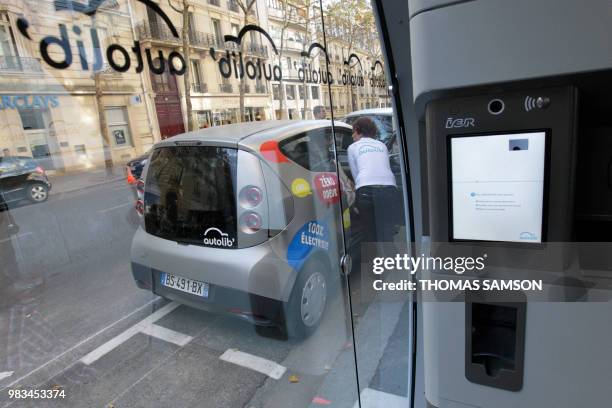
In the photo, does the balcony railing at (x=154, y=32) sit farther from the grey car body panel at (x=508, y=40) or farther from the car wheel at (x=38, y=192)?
the grey car body panel at (x=508, y=40)

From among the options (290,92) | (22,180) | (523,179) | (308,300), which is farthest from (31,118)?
(308,300)

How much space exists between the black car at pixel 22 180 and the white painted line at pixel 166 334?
0.60m

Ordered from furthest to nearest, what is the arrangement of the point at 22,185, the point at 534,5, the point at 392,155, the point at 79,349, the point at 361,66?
the point at 361,66
the point at 392,155
the point at 79,349
the point at 22,185
the point at 534,5

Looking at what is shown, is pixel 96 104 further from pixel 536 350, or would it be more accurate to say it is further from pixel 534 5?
pixel 536 350

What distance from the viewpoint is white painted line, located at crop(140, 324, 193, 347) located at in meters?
1.36

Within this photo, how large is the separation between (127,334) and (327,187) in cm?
110

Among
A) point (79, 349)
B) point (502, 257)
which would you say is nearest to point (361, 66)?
point (502, 257)

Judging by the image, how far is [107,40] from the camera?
109 centimetres

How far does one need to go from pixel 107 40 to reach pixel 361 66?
1466mm

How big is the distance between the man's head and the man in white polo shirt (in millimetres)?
226

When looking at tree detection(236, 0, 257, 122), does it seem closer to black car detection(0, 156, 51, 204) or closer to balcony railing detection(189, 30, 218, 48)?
balcony railing detection(189, 30, 218, 48)

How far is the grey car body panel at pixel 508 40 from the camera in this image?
648mm

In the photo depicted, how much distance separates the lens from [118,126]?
3.81ft

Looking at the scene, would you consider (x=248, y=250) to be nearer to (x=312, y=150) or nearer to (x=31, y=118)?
(x=312, y=150)
